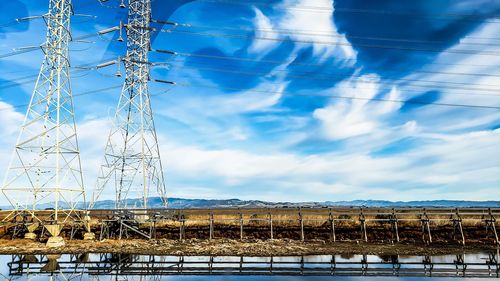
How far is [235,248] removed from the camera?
1158 inches

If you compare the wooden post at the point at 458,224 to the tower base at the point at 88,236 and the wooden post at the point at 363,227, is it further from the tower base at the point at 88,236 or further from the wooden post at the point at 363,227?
the tower base at the point at 88,236

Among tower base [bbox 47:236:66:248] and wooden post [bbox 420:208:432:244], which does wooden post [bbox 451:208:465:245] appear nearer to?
wooden post [bbox 420:208:432:244]

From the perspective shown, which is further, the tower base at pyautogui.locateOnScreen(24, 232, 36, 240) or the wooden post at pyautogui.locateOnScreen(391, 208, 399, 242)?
the tower base at pyautogui.locateOnScreen(24, 232, 36, 240)

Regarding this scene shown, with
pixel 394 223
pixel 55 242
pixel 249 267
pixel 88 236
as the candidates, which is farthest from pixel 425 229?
pixel 55 242

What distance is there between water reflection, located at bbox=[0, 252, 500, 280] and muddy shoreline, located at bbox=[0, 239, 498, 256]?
1565 mm

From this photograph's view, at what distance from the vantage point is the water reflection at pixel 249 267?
2036cm

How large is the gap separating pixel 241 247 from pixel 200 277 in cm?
982

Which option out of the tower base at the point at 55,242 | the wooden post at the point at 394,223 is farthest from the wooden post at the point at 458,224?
the tower base at the point at 55,242

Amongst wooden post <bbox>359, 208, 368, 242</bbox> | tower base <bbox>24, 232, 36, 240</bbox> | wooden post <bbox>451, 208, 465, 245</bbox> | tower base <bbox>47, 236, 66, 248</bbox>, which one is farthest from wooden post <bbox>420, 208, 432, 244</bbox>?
tower base <bbox>24, 232, 36, 240</bbox>

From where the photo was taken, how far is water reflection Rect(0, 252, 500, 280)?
66.8 feet

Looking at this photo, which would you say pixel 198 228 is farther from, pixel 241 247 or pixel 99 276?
pixel 99 276

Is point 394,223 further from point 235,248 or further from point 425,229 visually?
point 235,248

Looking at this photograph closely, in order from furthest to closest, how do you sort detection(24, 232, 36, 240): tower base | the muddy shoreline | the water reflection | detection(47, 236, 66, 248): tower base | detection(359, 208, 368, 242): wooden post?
detection(24, 232, 36, 240): tower base
detection(359, 208, 368, 242): wooden post
detection(47, 236, 66, 248): tower base
the muddy shoreline
the water reflection

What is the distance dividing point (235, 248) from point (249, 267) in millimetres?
7625
